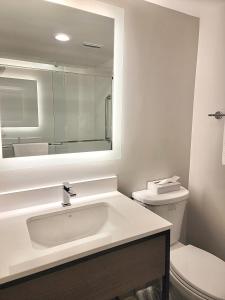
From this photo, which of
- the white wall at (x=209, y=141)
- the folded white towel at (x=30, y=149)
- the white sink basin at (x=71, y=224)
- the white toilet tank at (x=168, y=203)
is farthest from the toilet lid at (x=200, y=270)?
the folded white towel at (x=30, y=149)

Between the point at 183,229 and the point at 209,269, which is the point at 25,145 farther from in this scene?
the point at 183,229

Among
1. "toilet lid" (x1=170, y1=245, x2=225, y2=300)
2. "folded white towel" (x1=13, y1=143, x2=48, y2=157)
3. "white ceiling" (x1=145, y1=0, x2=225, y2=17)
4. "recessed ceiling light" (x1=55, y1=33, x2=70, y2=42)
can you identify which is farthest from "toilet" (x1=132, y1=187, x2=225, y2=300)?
"white ceiling" (x1=145, y1=0, x2=225, y2=17)

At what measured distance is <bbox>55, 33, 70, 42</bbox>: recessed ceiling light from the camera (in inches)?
50.7

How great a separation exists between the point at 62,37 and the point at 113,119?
56cm

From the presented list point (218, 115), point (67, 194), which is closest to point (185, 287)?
point (67, 194)

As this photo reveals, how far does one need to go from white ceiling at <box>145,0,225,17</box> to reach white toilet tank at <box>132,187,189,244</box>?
127cm

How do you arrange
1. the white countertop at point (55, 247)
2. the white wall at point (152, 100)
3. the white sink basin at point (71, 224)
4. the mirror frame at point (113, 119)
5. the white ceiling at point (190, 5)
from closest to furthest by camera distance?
the white countertop at point (55, 247) < the white sink basin at point (71, 224) < the mirror frame at point (113, 119) < the white wall at point (152, 100) < the white ceiling at point (190, 5)

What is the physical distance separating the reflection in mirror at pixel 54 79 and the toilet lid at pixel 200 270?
0.83 meters

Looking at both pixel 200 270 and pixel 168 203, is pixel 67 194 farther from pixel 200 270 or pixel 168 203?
pixel 200 270

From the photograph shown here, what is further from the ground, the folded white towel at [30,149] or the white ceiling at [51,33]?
the white ceiling at [51,33]

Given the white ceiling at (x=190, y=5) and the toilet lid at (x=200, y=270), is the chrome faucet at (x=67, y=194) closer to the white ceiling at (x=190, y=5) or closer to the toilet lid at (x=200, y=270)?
the toilet lid at (x=200, y=270)

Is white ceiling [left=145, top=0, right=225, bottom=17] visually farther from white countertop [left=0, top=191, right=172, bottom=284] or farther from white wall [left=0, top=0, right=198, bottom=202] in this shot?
white countertop [left=0, top=191, right=172, bottom=284]

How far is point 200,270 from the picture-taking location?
1.31m

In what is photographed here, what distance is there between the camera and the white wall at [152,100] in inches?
56.2
